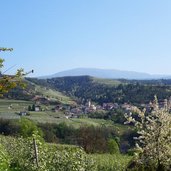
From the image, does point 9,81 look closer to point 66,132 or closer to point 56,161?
point 56,161

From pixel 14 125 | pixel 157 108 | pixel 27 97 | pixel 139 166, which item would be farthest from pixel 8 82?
pixel 27 97

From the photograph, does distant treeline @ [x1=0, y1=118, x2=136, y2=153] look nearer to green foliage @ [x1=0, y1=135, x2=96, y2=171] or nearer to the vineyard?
the vineyard

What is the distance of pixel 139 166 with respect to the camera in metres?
16.0

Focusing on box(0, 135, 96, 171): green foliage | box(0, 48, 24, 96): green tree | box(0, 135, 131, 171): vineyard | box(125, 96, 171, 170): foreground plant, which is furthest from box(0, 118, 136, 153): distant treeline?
box(0, 48, 24, 96): green tree

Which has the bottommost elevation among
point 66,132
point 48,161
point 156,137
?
point 66,132

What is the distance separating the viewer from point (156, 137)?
13641 mm

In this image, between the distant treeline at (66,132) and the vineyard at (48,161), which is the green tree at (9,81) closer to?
the vineyard at (48,161)

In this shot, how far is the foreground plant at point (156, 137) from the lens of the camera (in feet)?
44.4

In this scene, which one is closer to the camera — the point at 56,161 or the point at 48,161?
the point at 56,161

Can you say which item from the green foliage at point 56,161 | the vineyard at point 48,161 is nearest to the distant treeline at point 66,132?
the vineyard at point 48,161

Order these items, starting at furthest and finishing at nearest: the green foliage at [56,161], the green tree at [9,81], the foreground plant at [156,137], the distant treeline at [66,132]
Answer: the distant treeline at [66,132] < the green foliage at [56,161] < the foreground plant at [156,137] < the green tree at [9,81]

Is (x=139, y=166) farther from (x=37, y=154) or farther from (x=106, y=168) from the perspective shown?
(x=106, y=168)

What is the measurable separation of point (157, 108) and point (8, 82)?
558 cm

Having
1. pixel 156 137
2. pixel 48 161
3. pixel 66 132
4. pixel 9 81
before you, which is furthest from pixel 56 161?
pixel 66 132
